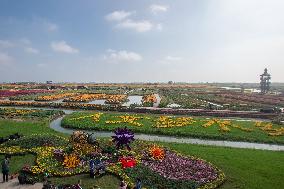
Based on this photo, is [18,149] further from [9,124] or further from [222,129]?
[222,129]

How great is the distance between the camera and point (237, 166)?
75.8 ft

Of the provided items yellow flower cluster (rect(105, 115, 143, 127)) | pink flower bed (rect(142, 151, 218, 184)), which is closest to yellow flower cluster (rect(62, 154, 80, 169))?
pink flower bed (rect(142, 151, 218, 184))

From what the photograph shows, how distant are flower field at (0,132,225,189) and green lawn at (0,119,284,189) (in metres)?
0.77

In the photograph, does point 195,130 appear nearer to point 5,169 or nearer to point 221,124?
point 221,124

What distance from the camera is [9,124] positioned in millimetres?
38406

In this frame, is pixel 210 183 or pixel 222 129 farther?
pixel 222 129

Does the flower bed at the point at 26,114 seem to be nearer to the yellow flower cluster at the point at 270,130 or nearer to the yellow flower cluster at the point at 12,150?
the yellow flower cluster at the point at 12,150

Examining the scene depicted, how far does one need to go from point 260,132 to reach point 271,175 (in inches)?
591

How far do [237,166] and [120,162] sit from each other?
27.0 feet

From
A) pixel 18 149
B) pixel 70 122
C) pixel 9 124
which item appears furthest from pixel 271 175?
pixel 9 124

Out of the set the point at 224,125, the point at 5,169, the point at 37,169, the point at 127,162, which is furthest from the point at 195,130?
the point at 5,169

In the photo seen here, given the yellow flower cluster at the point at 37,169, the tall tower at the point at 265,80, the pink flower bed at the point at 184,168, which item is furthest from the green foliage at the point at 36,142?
the tall tower at the point at 265,80

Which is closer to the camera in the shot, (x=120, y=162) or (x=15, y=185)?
(x=15, y=185)

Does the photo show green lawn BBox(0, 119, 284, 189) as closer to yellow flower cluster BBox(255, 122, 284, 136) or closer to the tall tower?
yellow flower cluster BBox(255, 122, 284, 136)
